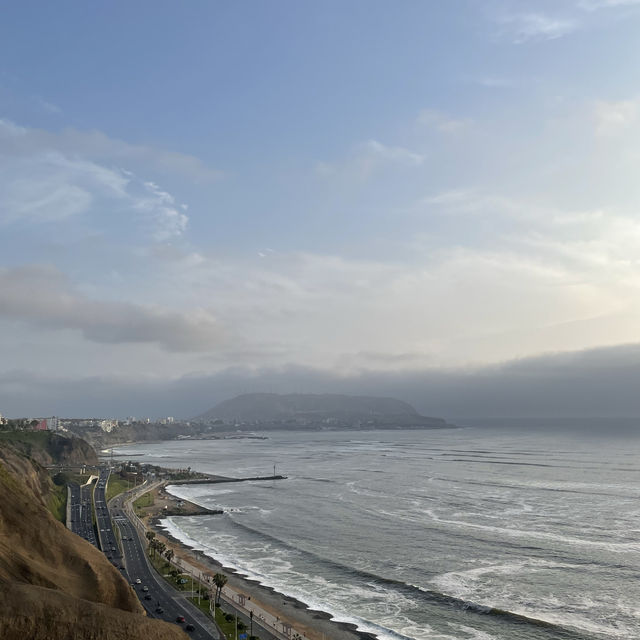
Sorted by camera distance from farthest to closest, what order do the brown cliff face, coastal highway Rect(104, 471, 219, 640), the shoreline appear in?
the shoreline → coastal highway Rect(104, 471, 219, 640) → the brown cliff face

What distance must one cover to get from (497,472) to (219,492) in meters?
94.2

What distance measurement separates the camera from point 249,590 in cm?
7550

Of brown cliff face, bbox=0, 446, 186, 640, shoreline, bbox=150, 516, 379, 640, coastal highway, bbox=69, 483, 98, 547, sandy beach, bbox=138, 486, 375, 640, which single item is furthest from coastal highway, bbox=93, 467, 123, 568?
brown cliff face, bbox=0, 446, 186, 640

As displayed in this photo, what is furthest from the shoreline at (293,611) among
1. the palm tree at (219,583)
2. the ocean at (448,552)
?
the palm tree at (219,583)

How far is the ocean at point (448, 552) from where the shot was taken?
64562mm

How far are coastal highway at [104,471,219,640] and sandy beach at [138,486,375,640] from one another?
532cm

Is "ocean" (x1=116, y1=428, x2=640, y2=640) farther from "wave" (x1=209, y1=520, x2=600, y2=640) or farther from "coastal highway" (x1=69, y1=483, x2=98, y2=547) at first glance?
"coastal highway" (x1=69, y1=483, x2=98, y2=547)

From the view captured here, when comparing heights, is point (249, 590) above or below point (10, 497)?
below

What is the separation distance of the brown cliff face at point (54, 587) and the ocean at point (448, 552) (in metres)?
32.2

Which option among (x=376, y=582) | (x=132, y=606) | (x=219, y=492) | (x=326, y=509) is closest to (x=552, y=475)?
(x=326, y=509)

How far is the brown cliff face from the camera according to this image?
25.8m

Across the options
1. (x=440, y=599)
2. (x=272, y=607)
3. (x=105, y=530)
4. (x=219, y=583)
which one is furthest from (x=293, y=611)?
(x=105, y=530)

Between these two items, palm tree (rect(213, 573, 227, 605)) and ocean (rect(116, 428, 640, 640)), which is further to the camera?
palm tree (rect(213, 573, 227, 605))

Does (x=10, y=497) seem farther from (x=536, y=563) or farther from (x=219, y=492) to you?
(x=219, y=492)
